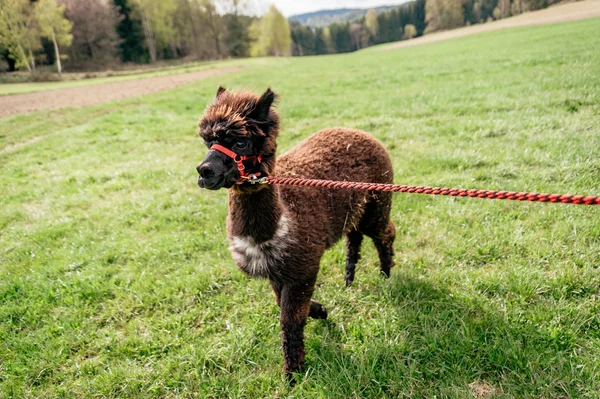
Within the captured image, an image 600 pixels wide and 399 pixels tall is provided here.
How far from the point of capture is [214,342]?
3047 mm

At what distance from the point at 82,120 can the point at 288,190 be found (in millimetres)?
Answer: 13622

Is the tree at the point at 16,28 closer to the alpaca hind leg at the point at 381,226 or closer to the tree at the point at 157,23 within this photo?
the tree at the point at 157,23

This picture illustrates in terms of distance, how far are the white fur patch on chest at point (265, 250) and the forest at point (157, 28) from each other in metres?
35.7

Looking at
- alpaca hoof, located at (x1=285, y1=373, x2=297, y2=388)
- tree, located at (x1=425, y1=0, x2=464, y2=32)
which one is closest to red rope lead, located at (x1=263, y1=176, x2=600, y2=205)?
alpaca hoof, located at (x1=285, y1=373, x2=297, y2=388)

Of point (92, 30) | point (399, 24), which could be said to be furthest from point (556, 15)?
point (399, 24)

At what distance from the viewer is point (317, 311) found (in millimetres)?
3053

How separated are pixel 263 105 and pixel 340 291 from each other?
2060 mm

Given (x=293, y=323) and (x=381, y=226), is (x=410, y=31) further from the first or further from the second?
(x=293, y=323)

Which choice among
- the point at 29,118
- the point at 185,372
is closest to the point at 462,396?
the point at 185,372

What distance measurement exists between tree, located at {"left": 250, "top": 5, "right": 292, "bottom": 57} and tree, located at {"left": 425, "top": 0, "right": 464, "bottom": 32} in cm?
3639

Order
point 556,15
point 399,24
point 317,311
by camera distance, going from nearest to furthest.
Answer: point 317,311, point 556,15, point 399,24

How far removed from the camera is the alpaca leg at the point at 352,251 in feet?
11.8

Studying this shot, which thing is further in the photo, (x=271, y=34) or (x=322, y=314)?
(x=271, y=34)

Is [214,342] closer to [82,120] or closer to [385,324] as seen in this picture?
[385,324]
